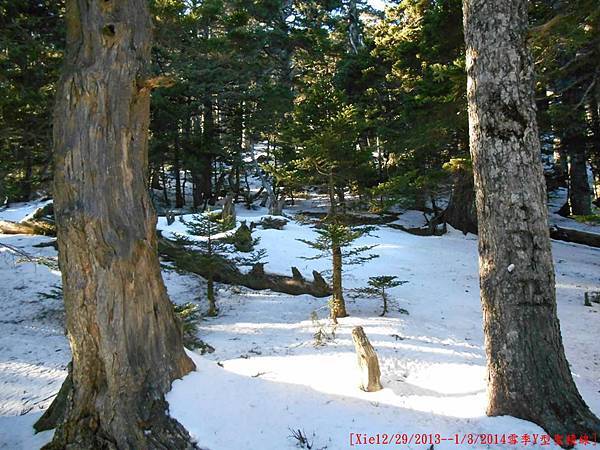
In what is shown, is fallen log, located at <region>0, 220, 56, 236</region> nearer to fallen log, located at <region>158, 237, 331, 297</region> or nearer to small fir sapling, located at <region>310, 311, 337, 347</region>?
fallen log, located at <region>158, 237, 331, 297</region>

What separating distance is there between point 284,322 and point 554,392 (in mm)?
5389

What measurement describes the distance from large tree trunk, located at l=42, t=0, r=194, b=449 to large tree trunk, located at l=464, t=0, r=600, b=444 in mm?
3175

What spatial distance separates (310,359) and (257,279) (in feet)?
16.5

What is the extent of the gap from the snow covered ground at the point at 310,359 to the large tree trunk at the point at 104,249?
406mm

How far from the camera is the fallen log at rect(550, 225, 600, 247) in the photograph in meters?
14.9

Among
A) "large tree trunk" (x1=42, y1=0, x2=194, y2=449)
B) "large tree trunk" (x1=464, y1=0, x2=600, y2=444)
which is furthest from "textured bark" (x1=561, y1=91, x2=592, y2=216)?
"large tree trunk" (x1=42, y1=0, x2=194, y2=449)

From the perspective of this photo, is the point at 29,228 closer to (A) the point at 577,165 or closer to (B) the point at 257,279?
(B) the point at 257,279

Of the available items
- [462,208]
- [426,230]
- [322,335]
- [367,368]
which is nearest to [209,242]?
[322,335]

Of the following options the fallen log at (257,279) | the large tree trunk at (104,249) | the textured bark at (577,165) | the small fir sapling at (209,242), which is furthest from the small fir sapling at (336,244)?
the textured bark at (577,165)

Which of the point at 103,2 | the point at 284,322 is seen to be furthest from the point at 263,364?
the point at 103,2

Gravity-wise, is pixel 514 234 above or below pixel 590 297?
above

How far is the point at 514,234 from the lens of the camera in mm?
3838

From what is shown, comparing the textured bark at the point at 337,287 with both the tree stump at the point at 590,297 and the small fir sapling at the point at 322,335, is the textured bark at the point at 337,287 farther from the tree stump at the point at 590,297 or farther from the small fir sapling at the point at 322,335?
the tree stump at the point at 590,297

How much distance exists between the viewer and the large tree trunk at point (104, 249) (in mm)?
3461
